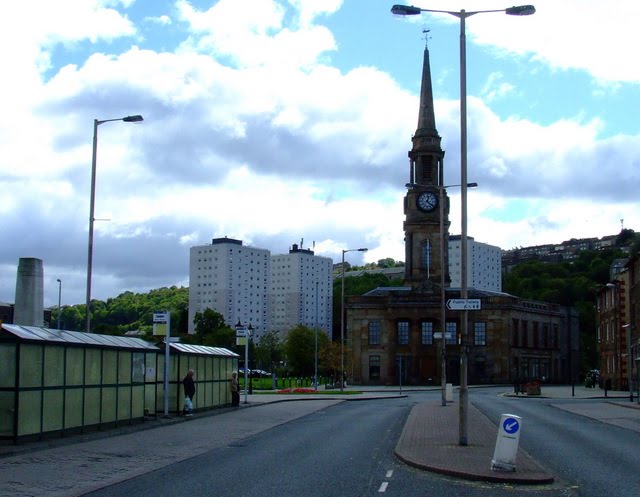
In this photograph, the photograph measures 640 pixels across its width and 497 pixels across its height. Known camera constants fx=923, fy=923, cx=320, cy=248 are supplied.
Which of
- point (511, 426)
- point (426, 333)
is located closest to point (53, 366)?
point (511, 426)

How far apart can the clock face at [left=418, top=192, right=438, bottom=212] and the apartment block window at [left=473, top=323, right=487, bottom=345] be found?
46.3 ft

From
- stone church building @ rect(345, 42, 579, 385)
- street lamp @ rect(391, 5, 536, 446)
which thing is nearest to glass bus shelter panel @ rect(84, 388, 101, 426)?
street lamp @ rect(391, 5, 536, 446)

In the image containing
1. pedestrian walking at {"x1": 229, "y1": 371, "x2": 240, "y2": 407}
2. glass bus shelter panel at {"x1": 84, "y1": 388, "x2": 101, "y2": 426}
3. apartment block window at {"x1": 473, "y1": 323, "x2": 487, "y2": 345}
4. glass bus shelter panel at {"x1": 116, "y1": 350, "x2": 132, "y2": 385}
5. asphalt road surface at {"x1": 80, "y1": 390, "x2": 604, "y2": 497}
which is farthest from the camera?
apartment block window at {"x1": 473, "y1": 323, "x2": 487, "y2": 345}

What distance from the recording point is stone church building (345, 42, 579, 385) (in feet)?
333

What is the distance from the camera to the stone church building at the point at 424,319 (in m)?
101

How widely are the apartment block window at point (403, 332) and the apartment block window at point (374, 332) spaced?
2.35 metres

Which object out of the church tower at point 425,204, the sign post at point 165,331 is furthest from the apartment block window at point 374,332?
the sign post at point 165,331

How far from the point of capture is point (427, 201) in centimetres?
10288

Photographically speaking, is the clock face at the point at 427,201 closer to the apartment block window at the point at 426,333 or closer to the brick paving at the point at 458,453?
the apartment block window at the point at 426,333

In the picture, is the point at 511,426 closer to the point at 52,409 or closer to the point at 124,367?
the point at 52,409

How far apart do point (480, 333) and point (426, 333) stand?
20.1 ft

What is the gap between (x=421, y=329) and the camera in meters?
104

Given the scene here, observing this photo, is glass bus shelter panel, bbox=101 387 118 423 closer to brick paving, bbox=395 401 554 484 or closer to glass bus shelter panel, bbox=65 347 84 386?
glass bus shelter panel, bbox=65 347 84 386

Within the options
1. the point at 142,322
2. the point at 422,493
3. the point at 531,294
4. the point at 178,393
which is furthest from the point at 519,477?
the point at 142,322
